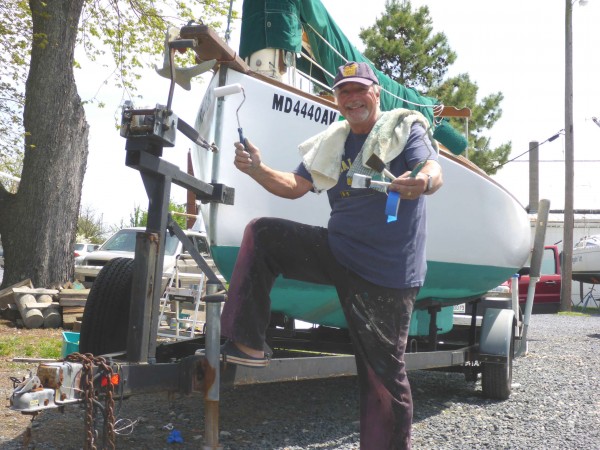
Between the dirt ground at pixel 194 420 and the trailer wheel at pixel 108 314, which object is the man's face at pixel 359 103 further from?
the trailer wheel at pixel 108 314

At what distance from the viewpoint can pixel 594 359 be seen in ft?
27.6

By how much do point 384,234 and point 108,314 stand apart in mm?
1917

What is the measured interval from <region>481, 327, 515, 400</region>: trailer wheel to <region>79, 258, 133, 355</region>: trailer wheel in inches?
122

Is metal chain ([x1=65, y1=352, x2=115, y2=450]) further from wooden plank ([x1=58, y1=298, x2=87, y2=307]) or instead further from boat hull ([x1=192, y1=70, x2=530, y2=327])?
wooden plank ([x1=58, y1=298, x2=87, y2=307])

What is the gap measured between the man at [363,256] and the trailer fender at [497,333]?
2.83 meters

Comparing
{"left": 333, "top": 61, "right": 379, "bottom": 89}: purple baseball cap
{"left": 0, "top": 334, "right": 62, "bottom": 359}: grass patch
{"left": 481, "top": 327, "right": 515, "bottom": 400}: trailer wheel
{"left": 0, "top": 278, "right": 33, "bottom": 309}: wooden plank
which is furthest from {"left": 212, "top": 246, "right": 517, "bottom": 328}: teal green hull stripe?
{"left": 0, "top": 278, "right": 33, "bottom": 309}: wooden plank

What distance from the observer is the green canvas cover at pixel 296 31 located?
16.9 feet

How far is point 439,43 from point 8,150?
52.1ft

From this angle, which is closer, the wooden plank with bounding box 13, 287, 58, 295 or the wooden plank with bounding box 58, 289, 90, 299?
the wooden plank with bounding box 58, 289, 90, 299

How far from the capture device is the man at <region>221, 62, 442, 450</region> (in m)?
3.03

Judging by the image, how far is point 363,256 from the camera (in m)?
3.08

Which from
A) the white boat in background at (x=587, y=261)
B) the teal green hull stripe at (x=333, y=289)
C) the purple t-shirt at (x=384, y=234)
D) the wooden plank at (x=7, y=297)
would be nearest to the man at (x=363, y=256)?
the purple t-shirt at (x=384, y=234)

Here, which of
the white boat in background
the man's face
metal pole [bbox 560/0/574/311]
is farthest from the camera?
metal pole [bbox 560/0/574/311]

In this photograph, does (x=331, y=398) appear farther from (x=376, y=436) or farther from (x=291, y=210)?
(x=376, y=436)
